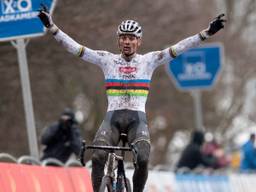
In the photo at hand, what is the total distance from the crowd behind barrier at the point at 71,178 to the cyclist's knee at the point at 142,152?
2.10 m

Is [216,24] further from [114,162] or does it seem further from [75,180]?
[75,180]

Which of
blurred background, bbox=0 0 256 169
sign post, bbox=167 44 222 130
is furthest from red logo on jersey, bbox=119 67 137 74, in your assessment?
sign post, bbox=167 44 222 130

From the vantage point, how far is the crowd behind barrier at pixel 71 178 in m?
16.3

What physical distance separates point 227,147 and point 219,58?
21851 millimetres

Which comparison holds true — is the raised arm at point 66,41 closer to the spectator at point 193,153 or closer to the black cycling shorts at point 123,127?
the black cycling shorts at point 123,127

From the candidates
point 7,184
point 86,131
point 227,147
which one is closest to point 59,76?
point 86,131

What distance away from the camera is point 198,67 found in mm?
26219

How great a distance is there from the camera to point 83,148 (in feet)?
46.5

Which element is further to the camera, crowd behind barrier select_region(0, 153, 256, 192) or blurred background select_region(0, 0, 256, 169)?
blurred background select_region(0, 0, 256, 169)

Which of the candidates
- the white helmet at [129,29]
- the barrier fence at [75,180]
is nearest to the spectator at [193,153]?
the barrier fence at [75,180]

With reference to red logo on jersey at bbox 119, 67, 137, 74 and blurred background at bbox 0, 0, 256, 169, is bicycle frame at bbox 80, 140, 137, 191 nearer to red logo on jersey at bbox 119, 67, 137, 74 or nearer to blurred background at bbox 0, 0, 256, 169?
red logo on jersey at bbox 119, 67, 137, 74

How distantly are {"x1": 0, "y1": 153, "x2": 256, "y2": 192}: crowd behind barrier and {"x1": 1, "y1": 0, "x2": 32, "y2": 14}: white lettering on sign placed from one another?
81.1 inches

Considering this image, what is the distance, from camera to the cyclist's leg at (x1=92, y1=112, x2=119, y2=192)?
47.1ft

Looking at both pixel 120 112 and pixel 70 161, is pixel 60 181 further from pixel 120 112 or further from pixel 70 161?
pixel 120 112
